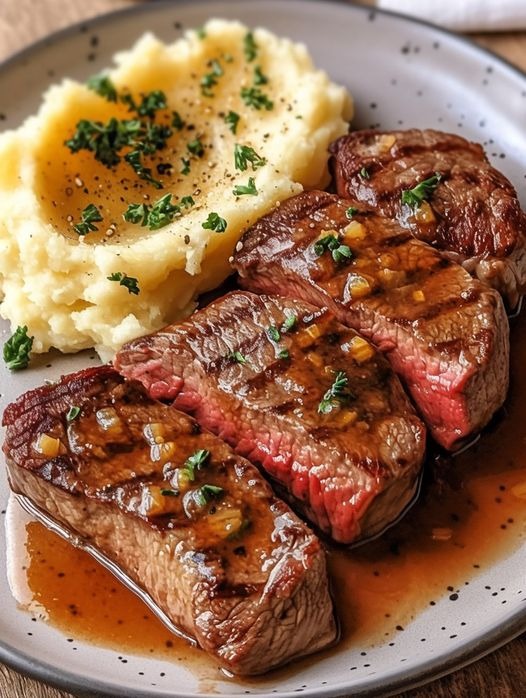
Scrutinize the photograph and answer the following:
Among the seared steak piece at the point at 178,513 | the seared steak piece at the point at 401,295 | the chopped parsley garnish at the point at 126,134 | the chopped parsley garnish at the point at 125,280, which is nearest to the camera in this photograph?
the seared steak piece at the point at 178,513

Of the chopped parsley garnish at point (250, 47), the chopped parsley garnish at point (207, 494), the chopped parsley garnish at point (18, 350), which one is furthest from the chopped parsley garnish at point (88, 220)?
the chopped parsley garnish at point (207, 494)

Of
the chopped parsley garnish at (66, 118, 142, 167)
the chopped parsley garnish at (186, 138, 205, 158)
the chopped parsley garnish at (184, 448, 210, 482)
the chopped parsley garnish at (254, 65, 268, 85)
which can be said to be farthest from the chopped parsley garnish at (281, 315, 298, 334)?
the chopped parsley garnish at (254, 65, 268, 85)

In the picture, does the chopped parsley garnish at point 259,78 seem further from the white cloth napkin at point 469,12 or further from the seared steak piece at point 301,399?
the seared steak piece at point 301,399

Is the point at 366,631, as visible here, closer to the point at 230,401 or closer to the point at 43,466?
the point at 230,401

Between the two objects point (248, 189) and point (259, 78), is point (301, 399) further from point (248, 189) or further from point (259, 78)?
point (259, 78)

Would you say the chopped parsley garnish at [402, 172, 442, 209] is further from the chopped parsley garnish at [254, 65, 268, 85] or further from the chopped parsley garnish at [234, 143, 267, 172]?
the chopped parsley garnish at [254, 65, 268, 85]
